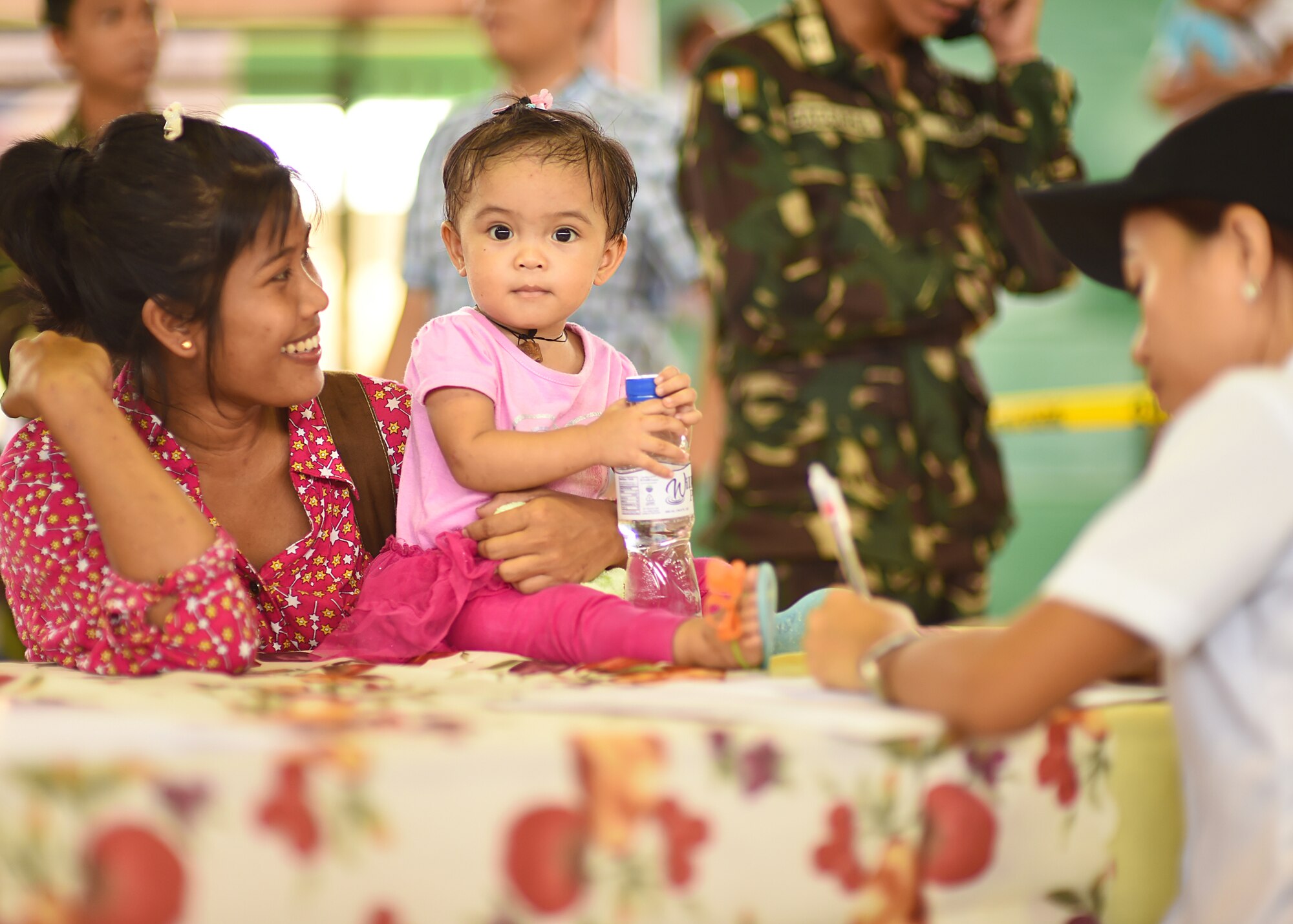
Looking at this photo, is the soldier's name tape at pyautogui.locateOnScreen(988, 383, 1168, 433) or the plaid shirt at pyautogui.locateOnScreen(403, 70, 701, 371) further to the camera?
the soldier's name tape at pyautogui.locateOnScreen(988, 383, 1168, 433)

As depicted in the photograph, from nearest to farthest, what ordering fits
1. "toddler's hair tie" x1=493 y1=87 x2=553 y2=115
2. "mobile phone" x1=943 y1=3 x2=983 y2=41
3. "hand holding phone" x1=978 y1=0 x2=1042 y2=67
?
"toddler's hair tie" x1=493 y1=87 x2=553 y2=115
"mobile phone" x1=943 y1=3 x2=983 y2=41
"hand holding phone" x1=978 y1=0 x2=1042 y2=67

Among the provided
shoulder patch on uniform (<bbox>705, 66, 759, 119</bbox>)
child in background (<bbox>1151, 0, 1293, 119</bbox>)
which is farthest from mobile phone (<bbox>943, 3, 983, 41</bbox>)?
child in background (<bbox>1151, 0, 1293, 119</bbox>)

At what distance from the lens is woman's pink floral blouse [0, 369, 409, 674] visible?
1.20m

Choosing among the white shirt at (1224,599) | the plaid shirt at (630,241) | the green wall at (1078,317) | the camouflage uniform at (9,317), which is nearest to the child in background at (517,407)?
the white shirt at (1224,599)

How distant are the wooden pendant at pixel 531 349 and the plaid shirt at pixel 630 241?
34.5 inches

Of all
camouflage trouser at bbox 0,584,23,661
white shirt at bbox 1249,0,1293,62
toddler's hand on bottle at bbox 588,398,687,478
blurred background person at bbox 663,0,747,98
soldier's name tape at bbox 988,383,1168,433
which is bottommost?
camouflage trouser at bbox 0,584,23,661

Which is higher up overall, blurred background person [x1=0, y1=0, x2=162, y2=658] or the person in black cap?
blurred background person [x1=0, y1=0, x2=162, y2=658]

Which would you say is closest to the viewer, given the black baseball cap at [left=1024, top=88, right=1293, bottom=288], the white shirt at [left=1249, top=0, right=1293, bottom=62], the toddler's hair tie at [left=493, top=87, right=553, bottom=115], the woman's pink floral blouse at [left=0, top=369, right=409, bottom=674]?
the black baseball cap at [left=1024, top=88, right=1293, bottom=288]

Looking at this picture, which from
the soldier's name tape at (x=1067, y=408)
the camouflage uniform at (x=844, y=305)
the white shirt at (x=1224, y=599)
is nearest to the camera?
the white shirt at (x=1224, y=599)

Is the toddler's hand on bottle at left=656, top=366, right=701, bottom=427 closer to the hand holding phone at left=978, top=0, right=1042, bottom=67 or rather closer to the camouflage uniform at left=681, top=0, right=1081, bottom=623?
the camouflage uniform at left=681, top=0, right=1081, bottom=623

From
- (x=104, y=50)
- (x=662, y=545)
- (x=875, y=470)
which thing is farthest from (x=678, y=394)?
(x=104, y=50)

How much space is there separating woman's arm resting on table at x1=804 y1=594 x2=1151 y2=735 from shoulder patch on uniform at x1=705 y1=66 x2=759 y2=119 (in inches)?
51.3

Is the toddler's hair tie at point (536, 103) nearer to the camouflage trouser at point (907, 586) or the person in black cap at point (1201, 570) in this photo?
the person in black cap at point (1201, 570)

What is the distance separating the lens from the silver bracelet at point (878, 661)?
0.98 metres
